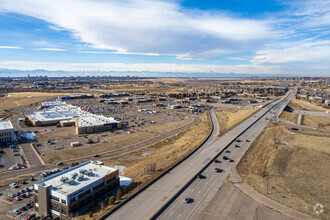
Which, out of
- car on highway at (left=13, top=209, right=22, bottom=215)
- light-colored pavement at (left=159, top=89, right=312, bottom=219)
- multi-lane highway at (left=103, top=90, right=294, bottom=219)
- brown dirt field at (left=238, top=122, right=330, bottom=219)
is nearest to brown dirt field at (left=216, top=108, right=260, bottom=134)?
brown dirt field at (left=238, top=122, right=330, bottom=219)

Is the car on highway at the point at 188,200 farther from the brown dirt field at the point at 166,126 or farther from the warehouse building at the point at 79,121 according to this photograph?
the warehouse building at the point at 79,121

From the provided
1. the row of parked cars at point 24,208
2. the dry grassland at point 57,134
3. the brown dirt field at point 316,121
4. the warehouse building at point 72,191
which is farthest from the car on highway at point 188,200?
the brown dirt field at point 316,121

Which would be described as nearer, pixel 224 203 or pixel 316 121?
pixel 224 203

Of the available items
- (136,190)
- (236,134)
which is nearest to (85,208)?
(136,190)

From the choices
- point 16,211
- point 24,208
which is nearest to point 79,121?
point 24,208

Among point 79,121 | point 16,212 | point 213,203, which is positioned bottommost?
point 16,212

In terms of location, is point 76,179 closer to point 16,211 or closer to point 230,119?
point 16,211
